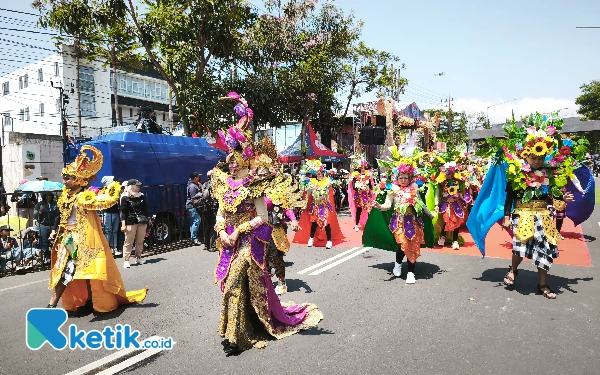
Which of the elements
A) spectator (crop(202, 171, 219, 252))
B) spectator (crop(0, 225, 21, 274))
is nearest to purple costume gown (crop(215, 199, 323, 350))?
spectator (crop(202, 171, 219, 252))

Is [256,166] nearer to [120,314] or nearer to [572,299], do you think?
[120,314]

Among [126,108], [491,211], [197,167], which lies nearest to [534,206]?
[491,211]

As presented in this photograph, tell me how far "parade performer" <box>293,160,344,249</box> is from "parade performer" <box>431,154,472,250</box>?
243 cm

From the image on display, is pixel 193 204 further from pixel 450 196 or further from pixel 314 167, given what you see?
pixel 450 196

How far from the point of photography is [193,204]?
32.0 ft

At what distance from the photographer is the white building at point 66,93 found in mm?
29062

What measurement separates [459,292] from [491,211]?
4.42 ft

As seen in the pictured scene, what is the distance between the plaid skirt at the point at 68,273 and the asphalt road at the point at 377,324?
20.7 inches

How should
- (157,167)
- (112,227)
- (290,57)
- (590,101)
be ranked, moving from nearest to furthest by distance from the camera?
(112,227)
(157,167)
(290,57)
(590,101)

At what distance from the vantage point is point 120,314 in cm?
523

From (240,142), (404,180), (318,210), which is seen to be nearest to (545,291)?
(404,180)

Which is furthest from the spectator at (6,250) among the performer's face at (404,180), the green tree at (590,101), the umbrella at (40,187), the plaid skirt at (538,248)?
the green tree at (590,101)

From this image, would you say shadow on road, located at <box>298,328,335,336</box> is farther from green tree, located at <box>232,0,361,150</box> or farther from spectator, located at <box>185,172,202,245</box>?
green tree, located at <box>232,0,361,150</box>

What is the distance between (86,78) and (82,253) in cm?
2988
